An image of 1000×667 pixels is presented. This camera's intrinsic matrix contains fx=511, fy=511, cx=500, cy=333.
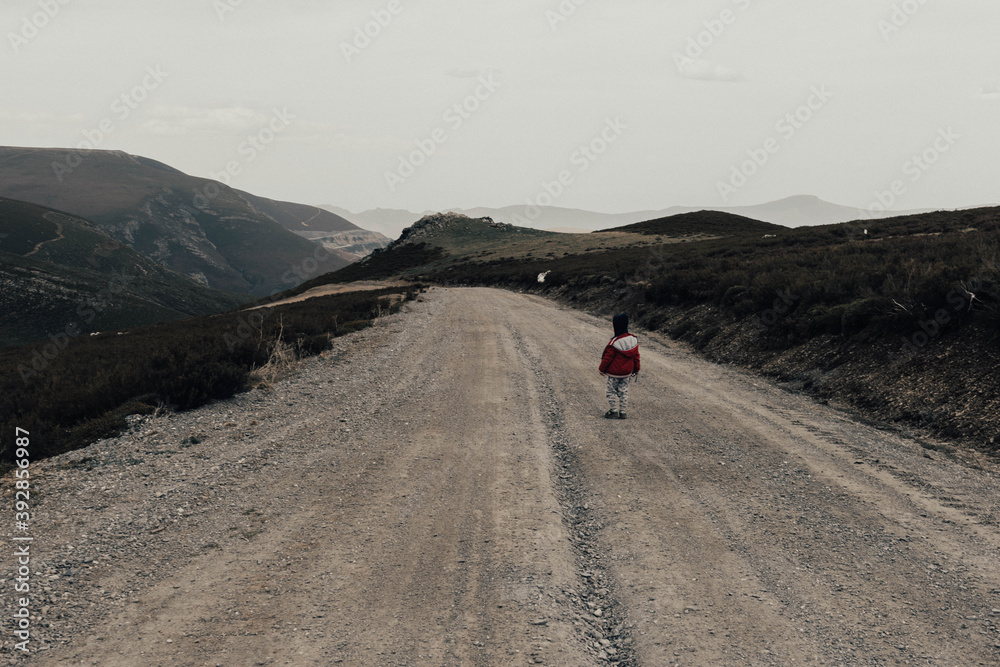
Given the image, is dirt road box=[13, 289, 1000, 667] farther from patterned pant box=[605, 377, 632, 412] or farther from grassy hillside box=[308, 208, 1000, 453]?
grassy hillside box=[308, 208, 1000, 453]

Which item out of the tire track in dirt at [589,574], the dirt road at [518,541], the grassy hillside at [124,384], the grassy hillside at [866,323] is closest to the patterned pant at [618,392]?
the dirt road at [518,541]

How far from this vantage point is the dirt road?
12.6 ft

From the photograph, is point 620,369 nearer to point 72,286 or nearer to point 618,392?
point 618,392

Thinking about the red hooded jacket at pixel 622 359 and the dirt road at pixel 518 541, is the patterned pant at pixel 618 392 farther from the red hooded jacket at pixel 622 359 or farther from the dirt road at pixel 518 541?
the dirt road at pixel 518 541

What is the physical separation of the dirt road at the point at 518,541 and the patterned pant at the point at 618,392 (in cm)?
41

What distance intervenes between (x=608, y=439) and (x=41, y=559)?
277 inches

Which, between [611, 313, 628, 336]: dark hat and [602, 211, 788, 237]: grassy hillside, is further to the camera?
[602, 211, 788, 237]: grassy hillside

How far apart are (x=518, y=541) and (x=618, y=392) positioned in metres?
4.94

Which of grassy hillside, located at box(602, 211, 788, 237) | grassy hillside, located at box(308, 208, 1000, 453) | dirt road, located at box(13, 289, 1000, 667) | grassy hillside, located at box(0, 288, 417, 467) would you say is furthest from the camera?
grassy hillside, located at box(602, 211, 788, 237)

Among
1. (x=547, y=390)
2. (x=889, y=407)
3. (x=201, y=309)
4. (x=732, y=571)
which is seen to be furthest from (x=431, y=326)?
(x=201, y=309)

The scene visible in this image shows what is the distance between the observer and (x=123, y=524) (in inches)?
222

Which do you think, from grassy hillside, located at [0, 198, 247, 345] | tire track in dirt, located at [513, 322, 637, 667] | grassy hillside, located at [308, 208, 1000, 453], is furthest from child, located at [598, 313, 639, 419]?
grassy hillside, located at [0, 198, 247, 345]

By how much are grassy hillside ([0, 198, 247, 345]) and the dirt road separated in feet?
A: 285

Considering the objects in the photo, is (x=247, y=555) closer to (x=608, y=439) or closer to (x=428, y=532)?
(x=428, y=532)
